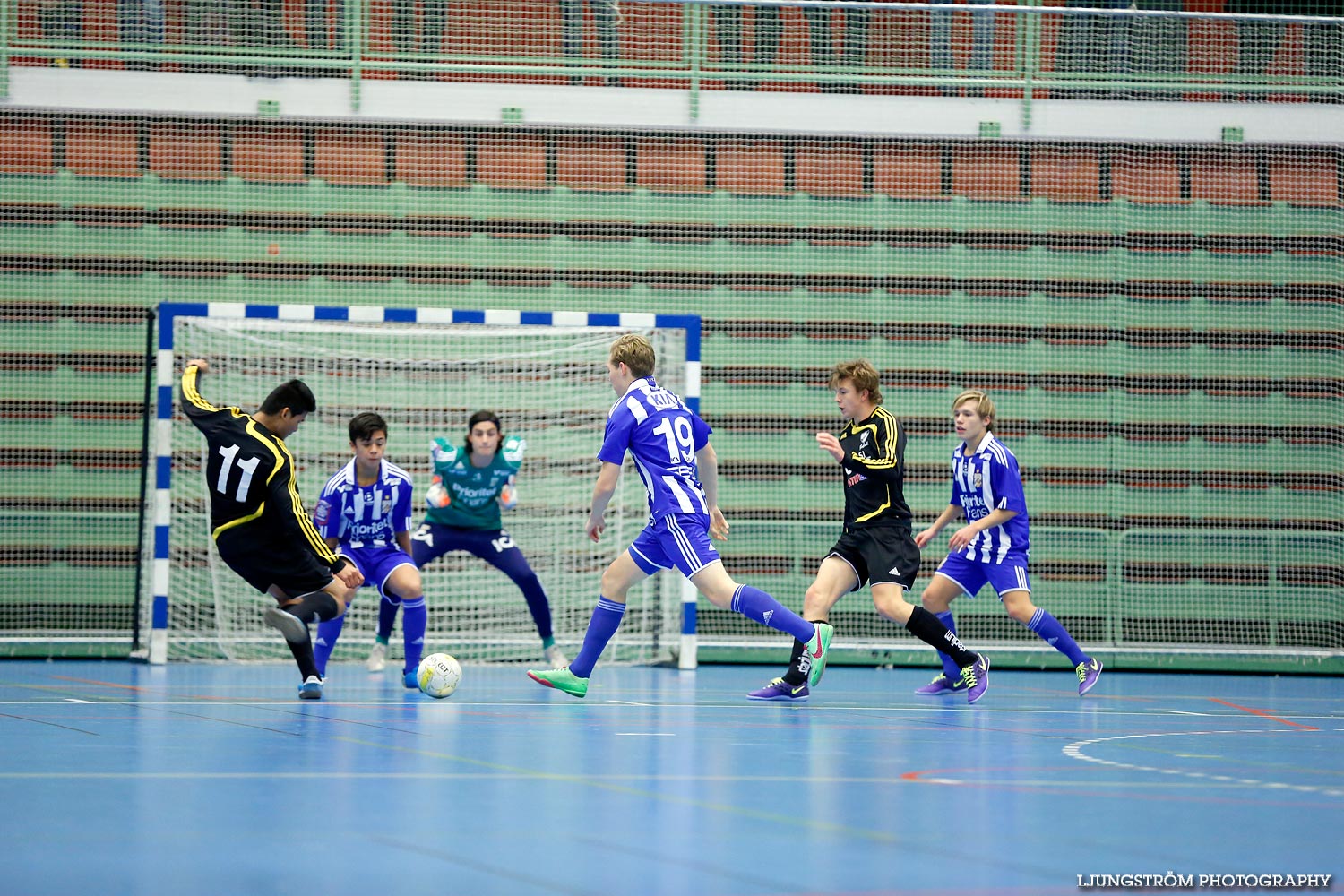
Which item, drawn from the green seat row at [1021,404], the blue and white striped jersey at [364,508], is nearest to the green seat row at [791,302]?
the green seat row at [1021,404]

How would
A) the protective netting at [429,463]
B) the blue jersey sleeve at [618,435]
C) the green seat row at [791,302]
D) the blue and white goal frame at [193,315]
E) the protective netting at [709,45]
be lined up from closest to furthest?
the blue jersey sleeve at [618,435] → the blue and white goal frame at [193,315] → the protective netting at [429,463] → the protective netting at [709,45] → the green seat row at [791,302]

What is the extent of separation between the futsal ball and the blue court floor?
107 millimetres

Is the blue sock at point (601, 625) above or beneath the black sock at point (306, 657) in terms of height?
above

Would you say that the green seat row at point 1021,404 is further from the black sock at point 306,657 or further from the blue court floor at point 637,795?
the black sock at point 306,657

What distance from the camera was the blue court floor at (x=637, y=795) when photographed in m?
3.13

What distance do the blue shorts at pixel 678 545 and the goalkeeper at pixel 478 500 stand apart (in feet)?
6.50

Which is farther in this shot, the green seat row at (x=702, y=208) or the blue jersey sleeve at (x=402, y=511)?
the green seat row at (x=702, y=208)

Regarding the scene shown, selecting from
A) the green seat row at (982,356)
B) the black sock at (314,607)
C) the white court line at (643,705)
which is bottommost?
the white court line at (643,705)

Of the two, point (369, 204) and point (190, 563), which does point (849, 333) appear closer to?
point (369, 204)

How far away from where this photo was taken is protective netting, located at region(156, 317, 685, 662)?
35.2 feet

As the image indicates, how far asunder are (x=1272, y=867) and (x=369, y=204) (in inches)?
427

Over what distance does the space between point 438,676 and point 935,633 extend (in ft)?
8.84

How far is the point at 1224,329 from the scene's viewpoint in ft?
42.8

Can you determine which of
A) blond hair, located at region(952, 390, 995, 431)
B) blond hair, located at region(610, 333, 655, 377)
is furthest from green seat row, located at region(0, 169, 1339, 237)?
blond hair, located at region(610, 333, 655, 377)
